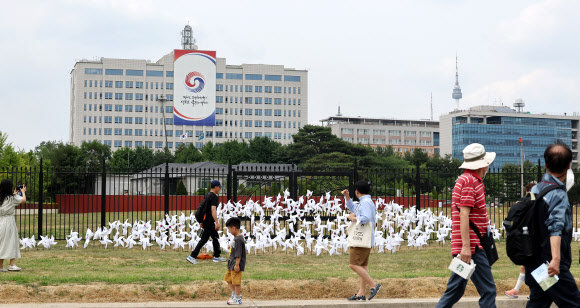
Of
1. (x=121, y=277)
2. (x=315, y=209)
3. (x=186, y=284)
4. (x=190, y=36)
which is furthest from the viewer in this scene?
(x=190, y=36)

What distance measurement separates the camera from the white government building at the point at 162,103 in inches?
5600

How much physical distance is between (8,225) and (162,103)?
131289 millimetres

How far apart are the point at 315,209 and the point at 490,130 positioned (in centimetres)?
13625

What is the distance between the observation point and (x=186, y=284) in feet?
28.9

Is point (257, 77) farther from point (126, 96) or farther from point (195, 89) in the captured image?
point (195, 89)

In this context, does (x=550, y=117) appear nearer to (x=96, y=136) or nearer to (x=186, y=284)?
(x=96, y=136)

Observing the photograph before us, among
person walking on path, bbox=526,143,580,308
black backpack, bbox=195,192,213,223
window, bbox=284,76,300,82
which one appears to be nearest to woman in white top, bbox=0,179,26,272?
black backpack, bbox=195,192,213,223

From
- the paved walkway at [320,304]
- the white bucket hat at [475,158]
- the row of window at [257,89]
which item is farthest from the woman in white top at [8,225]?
the row of window at [257,89]

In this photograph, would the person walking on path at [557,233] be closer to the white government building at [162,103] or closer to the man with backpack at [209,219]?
the man with backpack at [209,219]

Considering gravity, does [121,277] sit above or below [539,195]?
below

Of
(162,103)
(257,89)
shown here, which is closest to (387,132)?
(257,89)

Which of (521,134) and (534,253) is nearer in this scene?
(534,253)

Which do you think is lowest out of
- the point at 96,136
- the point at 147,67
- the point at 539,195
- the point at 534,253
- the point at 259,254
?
the point at 259,254

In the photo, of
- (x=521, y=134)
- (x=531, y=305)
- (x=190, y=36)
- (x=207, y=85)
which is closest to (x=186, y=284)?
(x=531, y=305)
